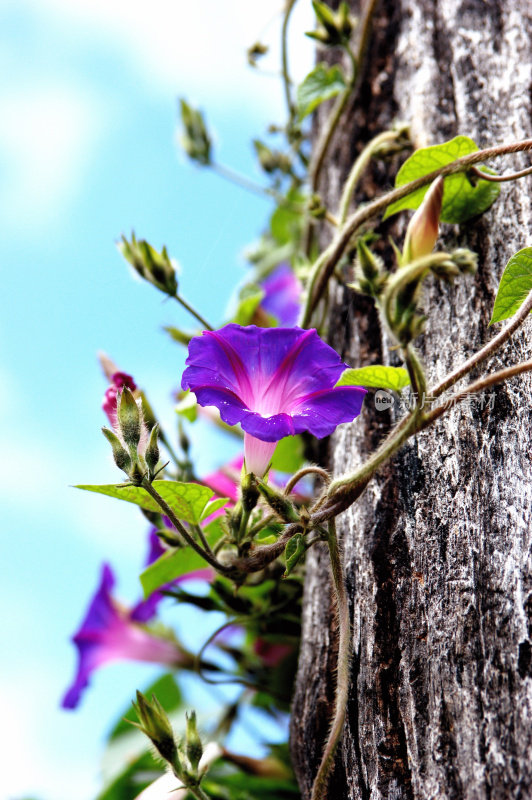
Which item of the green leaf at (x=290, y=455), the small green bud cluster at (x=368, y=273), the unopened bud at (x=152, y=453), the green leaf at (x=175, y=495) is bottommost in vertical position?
the green leaf at (x=175, y=495)

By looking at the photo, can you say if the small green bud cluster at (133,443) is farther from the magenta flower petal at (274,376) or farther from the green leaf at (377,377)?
the green leaf at (377,377)

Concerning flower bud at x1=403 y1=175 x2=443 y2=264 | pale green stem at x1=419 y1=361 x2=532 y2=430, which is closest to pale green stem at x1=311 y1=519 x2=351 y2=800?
pale green stem at x1=419 y1=361 x2=532 y2=430

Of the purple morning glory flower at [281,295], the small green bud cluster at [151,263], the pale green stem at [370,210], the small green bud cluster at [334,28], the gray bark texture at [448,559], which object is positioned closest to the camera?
the gray bark texture at [448,559]

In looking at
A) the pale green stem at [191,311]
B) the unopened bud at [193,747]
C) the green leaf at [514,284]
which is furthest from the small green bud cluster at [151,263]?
the unopened bud at [193,747]

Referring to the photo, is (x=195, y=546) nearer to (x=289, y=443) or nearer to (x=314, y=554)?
(x=314, y=554)

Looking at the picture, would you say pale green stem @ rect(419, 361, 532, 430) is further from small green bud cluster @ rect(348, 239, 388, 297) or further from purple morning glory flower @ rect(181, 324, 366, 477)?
small green bud cluster @ rect(348, 239, 388, 297)
